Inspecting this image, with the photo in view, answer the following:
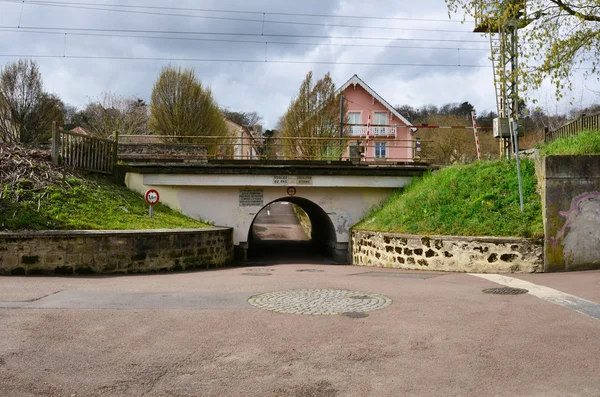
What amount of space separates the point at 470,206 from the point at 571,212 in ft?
8.77

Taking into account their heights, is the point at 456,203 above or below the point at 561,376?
above

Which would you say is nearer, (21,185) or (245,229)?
(21,185)

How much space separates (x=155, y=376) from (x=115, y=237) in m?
8.03

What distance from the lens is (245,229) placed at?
1900 centimetres

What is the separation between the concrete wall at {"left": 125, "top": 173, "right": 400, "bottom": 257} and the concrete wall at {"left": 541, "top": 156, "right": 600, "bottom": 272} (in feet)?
24.9

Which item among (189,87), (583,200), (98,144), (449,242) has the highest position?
(189,87)

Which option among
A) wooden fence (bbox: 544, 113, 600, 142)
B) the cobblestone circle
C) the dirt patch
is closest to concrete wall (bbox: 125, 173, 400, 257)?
wooden fence (bbox: 544, 113, 600, 142)

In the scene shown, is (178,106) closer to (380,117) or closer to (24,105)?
(24,105)

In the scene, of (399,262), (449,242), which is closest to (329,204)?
(399,262)

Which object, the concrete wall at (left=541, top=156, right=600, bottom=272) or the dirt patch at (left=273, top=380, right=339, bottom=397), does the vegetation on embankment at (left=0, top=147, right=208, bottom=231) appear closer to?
the dirt patch at (left=273, top=380, right=339, bottom=397)

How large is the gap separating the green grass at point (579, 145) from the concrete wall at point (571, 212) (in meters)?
0.71

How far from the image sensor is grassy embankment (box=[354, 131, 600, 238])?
12430 mm

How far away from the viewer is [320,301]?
25.5 feet

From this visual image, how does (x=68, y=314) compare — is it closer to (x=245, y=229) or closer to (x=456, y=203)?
(x=456, y=203)
